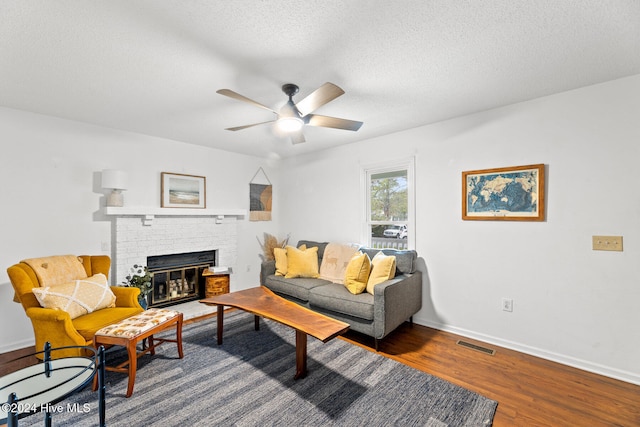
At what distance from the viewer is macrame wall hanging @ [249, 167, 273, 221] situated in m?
4.98

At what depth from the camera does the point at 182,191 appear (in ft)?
13.5

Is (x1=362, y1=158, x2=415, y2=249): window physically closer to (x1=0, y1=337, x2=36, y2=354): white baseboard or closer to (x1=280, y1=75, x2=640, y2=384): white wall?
(x1=280, y1=75, x2=640, y2=384): white wall

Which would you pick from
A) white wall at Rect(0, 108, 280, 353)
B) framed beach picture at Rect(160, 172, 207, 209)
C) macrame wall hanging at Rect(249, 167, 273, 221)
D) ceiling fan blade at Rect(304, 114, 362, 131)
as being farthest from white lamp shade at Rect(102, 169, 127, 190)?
ceiling fan blade at Rect(304, 114, 362, 131)

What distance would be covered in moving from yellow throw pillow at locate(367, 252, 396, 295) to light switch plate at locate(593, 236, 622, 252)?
5.71ft

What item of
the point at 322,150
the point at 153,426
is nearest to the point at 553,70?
the point at 322,150

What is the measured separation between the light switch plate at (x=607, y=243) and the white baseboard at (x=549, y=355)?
1002 millimetres

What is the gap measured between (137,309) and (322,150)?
3.35 metres

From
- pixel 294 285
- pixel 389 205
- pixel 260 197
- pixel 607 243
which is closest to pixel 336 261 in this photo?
pixel 294 285

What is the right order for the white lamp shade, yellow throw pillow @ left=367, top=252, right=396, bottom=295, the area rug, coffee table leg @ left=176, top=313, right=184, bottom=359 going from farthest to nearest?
1. the white lamp shade
2. yellow throw pillow @ left=367, top=252, right=396, bottom=295
3. coffee table leg @ left=176, top=313, right=184, bottom=359
4. the area rug

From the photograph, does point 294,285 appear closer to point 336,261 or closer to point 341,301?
point 336,261

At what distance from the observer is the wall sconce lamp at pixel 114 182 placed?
3221mm

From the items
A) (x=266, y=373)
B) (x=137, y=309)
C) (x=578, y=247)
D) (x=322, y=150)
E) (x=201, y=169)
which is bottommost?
(x=266, y=373)

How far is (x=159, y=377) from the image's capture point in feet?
7.54

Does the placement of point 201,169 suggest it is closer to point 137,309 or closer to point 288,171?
point 288,171
